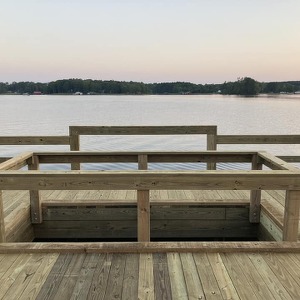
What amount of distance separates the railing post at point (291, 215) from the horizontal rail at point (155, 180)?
0.31 ft

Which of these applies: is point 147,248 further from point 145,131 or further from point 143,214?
point 145,131

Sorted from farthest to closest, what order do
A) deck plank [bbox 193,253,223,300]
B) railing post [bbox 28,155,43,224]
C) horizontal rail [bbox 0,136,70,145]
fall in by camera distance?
horizontal rail [bbox 0,136,70,145], railing post [bbox 28,155,43,224], deck plank [bbox 193,253,223,300]

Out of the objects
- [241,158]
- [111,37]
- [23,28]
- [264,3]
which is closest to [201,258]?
[241,158]

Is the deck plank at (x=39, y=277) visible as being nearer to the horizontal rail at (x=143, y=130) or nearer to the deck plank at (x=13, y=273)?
the deck plank at (x=13, y=273)

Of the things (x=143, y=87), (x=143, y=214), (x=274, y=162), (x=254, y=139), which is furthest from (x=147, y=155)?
(x=143, y=87)

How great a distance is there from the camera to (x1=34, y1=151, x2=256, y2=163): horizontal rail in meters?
4.29

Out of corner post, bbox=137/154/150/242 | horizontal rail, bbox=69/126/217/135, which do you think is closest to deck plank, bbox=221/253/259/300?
corner post, bbox=137/154/150/242

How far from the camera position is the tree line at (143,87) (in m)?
142

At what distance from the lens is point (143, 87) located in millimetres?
157250

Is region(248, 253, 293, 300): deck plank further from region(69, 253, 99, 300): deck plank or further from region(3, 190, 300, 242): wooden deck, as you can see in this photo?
region(69, 253, 99, 300): deck plank

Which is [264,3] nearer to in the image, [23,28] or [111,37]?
[23,28]

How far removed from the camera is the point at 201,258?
3.09 meters

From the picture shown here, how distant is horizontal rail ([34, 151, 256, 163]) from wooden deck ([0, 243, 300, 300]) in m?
1.37

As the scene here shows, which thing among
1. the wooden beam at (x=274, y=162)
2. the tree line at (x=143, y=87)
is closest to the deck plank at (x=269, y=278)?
the wooden beam at (x=274, y=162)
